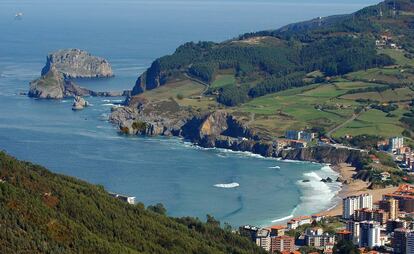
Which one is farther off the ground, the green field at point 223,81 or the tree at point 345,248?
the tree at point 345,248

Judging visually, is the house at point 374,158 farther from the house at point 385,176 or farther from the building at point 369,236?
the building at point 369,236

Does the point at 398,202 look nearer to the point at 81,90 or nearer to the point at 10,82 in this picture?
the point at 81,90

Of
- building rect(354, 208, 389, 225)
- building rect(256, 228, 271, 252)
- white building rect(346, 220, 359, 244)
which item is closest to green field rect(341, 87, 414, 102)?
building rect(354, 208, 389, 225)

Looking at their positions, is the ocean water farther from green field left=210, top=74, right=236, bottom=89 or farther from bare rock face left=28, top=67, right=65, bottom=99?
green field left=210, top=74, right=236, bottom=89

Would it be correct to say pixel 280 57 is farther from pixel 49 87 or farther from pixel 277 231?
pixel 277 231

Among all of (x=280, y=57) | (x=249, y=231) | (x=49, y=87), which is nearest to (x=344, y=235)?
(x=249, y=231)

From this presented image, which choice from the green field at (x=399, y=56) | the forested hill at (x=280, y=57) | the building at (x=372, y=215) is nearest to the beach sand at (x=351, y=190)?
the building at (x=372, y=215)
